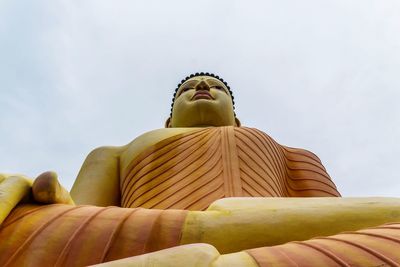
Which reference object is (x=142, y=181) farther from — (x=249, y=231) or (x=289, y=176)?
(x=249, y=231)

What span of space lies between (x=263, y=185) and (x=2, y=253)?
6.48ft

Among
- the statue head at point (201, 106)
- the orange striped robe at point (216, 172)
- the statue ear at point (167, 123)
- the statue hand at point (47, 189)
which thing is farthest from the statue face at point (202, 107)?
the statue hand at point (47, 189)

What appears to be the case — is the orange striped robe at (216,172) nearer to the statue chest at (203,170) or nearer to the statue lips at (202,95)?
the statue chest at (203,170)

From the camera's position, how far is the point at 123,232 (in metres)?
2.30

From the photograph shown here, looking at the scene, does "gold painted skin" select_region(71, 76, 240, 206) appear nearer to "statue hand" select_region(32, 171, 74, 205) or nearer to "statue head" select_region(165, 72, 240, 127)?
"statue head" select_region(165, 72, 240, 127)

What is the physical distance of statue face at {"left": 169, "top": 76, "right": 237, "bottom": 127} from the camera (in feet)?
16.5

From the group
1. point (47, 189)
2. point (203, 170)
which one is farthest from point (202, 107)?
point (47, 189)

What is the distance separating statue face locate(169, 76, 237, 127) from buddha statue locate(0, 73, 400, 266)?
606 mm

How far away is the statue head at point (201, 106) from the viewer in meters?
5.02

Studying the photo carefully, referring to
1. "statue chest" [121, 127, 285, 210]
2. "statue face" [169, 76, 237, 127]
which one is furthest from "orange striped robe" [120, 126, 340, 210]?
"statue face" [169, 76, 237, 127]

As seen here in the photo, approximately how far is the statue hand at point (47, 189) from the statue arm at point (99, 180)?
162 centimetres

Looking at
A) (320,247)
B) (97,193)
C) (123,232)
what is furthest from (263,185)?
(320,247)

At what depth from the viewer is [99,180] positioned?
446 centimetres

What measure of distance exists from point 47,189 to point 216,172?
4.97 feet
